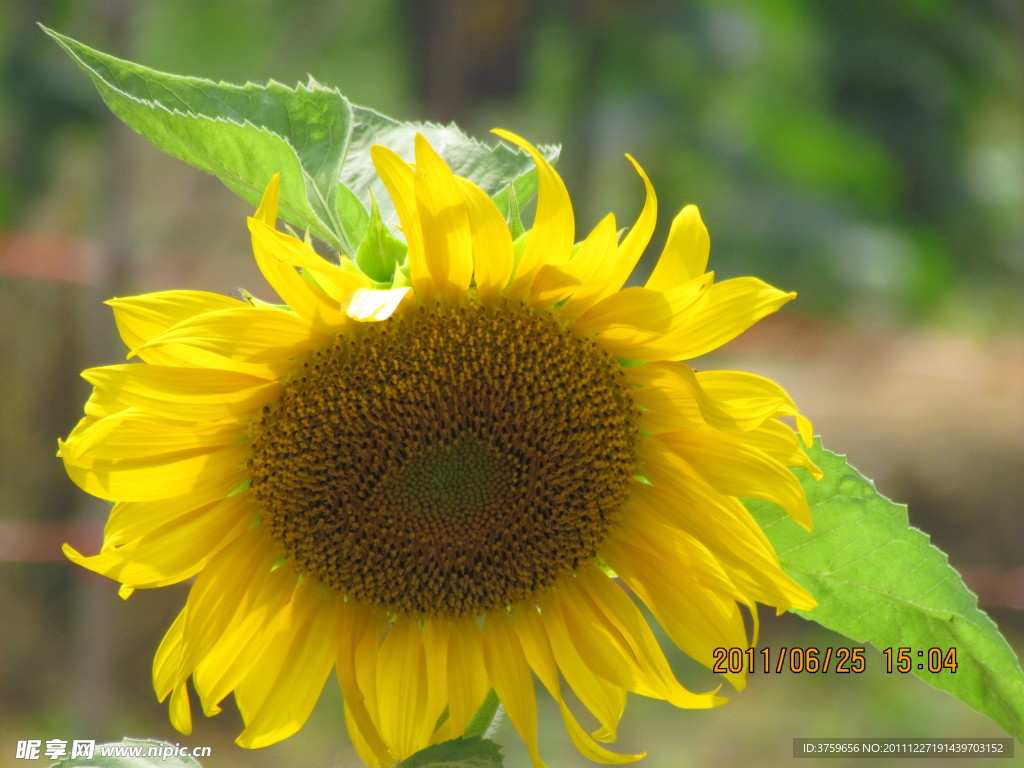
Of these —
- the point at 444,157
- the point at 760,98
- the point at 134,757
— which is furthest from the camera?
the point at 760,98

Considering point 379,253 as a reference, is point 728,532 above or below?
below

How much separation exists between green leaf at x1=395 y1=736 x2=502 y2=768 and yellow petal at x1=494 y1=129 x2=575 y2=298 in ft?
0.97

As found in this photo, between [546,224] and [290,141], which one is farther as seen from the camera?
[290,141]

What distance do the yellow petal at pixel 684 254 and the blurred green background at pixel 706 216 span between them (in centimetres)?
228

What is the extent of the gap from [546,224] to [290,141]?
0.22 m

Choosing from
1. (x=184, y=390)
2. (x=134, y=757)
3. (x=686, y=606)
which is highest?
(x=184, y=390)

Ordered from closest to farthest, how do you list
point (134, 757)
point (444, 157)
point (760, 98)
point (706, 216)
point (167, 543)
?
point (134, 757) < point (167, 543) < point (444, 157) < point (706, 216) < point (760, 98)

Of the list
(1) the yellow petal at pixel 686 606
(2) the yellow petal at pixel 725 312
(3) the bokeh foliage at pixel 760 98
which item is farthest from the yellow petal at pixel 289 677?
(3) the bokeh foliage at pixel 760 98

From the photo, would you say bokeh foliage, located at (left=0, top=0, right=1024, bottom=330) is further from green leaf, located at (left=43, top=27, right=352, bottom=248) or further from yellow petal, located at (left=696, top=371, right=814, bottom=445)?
yellow petal, located at (left=696, top=371, right=814, bottom=445)

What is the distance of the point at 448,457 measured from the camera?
2.66 ft

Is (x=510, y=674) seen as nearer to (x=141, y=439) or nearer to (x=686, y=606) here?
(x=686, y=606)

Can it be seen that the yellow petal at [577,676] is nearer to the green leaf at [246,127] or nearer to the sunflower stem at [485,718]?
the sunflower stem at [485,718]

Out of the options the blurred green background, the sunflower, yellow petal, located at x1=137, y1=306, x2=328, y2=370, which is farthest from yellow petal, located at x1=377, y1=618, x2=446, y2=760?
the blurred green background

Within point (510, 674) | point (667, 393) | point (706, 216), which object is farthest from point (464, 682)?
point (706, 216)
